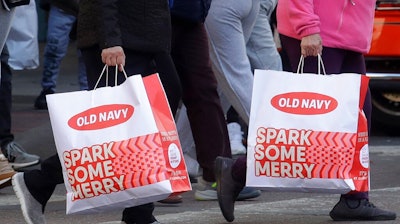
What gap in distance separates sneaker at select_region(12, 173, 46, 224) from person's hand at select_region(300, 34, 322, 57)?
4.59 ft

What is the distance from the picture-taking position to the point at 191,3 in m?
6.27

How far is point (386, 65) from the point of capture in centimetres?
923

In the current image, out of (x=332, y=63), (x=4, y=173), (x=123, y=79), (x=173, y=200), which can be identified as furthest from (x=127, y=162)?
(x=4, y=173)

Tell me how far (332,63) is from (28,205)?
5.09 ft

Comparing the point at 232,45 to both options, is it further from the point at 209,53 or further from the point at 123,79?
Answer: the point at 123,79

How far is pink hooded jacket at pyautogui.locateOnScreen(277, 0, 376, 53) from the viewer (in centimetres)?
578

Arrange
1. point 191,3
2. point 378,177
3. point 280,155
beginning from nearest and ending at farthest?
point 280,155, point 191,3, point 378,177

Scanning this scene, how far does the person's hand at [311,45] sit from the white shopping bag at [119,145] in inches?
34.3

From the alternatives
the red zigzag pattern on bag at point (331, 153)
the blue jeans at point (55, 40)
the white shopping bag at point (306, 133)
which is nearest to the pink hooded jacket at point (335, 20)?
the white shopping bag at point (306, 133)

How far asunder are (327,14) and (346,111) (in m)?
0.57

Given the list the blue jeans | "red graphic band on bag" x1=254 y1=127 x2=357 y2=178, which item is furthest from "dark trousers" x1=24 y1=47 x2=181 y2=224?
the blue jeans

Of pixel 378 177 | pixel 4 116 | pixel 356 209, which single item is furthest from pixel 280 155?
pixel 4 116

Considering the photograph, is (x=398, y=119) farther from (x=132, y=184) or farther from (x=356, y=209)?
(x=132, y=184)

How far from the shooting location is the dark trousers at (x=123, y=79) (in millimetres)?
5461
